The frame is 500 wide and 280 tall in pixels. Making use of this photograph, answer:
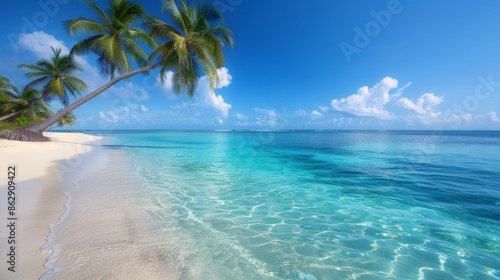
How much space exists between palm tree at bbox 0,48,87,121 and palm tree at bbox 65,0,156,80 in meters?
5.20

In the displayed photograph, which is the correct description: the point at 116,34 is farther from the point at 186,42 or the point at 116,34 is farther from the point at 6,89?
the point at 6,89

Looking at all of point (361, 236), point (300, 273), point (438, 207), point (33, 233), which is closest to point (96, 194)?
point (33, 233)

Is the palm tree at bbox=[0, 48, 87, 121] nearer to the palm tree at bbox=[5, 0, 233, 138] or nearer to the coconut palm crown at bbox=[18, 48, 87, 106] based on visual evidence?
the coconut palm crown at bbox=[18, 48, 87, 106]

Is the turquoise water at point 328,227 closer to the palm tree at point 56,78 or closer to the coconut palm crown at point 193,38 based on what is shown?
the coconut palm crown at point 193,38

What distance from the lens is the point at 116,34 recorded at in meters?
15.3

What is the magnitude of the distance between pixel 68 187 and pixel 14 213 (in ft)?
8.10

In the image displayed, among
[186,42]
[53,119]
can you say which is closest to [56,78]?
[53,119]

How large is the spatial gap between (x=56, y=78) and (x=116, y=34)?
9.65 meters

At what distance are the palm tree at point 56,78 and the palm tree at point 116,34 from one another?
17.1 feet

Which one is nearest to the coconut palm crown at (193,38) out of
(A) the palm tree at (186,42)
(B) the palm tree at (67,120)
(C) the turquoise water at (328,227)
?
(A) the palm tree at (186,42)

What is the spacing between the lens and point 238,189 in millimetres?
7410

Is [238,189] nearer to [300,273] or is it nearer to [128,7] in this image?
[300,273]

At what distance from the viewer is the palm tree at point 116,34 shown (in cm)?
1392

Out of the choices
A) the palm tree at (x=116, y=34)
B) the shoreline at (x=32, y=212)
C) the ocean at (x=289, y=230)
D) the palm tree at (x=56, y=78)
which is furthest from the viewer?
the palm tree at (x=56, y=78)
